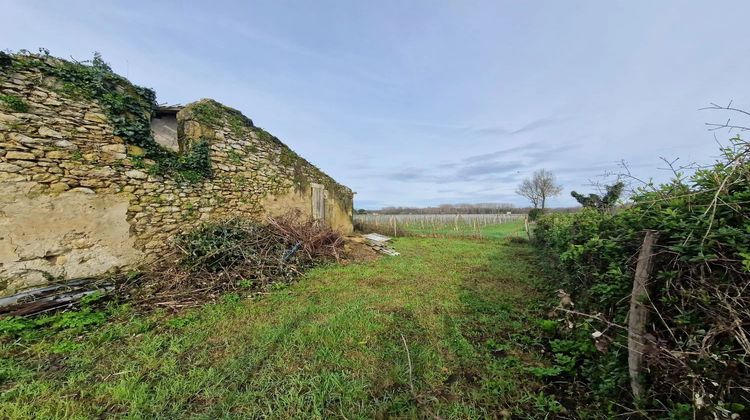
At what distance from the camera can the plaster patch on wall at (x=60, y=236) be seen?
4.44 m

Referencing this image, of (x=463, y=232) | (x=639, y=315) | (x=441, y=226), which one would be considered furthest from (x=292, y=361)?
(x=441, y=226)

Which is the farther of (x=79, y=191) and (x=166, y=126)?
(x=166, y=126)

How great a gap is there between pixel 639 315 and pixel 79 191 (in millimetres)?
8074

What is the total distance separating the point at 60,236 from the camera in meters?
4.85

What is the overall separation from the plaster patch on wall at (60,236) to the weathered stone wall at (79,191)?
0.01 metres

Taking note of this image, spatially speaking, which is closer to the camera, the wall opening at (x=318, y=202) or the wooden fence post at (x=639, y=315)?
the wooden fence post at (x=639, y=315)

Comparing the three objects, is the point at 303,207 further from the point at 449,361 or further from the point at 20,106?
the point at 449,361

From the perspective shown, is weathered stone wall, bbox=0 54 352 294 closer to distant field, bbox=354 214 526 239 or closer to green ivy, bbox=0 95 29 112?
green ivy, bbox=0 95 29 112

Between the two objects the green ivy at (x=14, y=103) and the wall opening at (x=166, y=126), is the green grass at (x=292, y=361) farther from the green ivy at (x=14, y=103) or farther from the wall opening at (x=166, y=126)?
the wall opening at (x=166, y=126)

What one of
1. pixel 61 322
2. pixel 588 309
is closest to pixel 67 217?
pixel 61 322

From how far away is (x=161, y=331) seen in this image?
11.6ft

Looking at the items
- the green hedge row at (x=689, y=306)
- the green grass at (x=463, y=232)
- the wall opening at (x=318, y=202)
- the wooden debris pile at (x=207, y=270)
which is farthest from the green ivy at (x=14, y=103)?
the green grass at (x=463, y=232)

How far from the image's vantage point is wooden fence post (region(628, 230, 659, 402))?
5.90 feet

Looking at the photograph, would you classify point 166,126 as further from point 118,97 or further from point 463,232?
point 463,232
